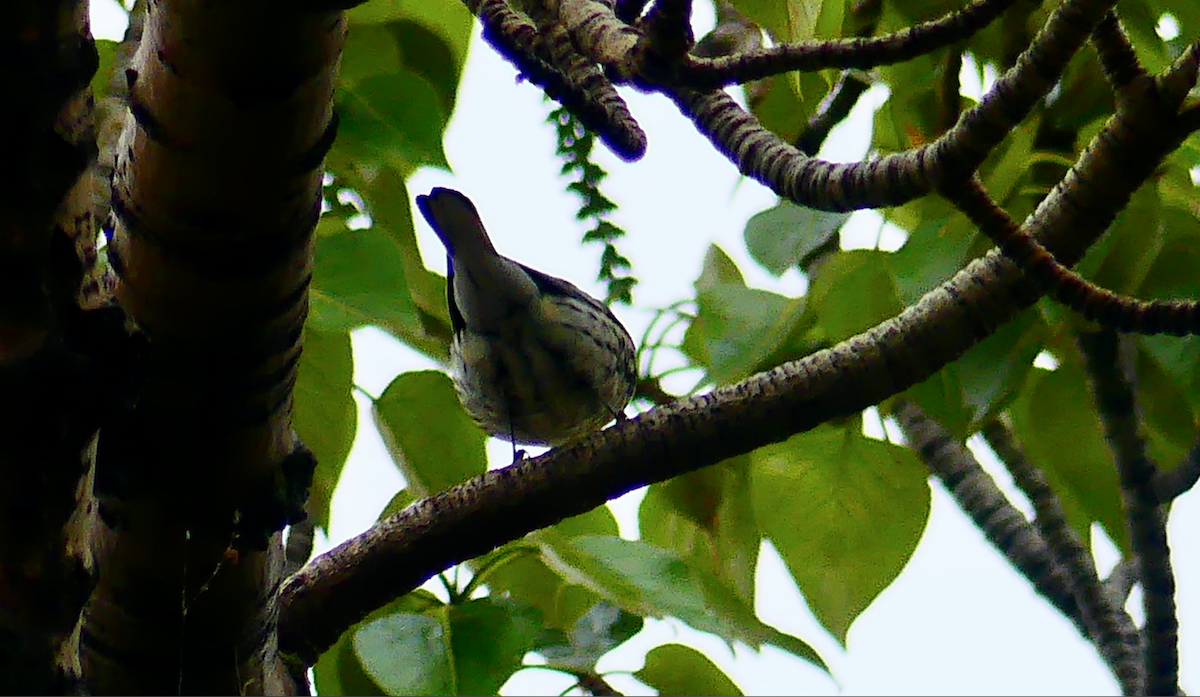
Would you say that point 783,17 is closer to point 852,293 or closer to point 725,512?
point 852,293

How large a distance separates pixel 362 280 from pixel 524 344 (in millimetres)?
589

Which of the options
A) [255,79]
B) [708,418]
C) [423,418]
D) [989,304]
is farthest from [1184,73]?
[423,418]

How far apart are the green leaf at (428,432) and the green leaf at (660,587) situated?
7.0 inches

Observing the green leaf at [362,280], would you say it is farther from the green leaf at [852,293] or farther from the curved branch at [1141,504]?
the curved branch at [1141,504]

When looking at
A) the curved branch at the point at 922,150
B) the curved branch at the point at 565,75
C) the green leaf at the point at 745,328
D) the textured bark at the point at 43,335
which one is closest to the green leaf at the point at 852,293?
the green leaf at the point at 745,328

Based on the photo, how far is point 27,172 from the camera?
52 centimetres

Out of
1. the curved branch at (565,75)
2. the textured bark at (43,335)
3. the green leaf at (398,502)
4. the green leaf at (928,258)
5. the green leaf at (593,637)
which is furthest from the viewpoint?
the green leaf at (398,502)

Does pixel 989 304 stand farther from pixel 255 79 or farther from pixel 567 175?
pixel 255 79

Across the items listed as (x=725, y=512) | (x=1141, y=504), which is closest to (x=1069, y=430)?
(x=1141, y=504)

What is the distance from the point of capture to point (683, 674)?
1.03 meters

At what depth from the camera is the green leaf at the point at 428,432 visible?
1.01 metres

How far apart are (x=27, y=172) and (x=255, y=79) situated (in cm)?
9

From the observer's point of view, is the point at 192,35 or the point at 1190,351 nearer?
the point at 192,35

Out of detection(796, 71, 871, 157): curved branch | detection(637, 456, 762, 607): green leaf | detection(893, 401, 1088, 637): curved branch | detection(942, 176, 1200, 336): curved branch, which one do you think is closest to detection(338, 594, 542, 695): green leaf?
detection(637, 456, 762, 607): green leaf
